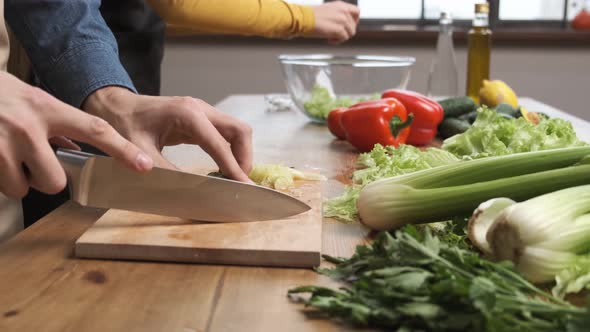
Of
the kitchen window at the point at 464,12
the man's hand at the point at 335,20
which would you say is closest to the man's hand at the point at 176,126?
the man's hand at the point at 335,20

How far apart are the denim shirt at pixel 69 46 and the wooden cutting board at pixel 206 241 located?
36cm

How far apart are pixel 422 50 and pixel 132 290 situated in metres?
4.17

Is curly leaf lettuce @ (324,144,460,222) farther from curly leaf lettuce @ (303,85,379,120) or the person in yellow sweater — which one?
the person in yellow sweater

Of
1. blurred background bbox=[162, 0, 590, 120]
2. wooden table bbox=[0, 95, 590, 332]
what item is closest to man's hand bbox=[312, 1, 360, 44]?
wooden table bbox=[0, 95, 590, 332]

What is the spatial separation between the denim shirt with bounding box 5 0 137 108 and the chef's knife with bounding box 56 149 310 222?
321 millimetres

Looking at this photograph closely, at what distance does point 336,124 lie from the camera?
2139 millimetres

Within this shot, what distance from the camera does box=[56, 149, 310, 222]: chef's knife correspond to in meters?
1.12

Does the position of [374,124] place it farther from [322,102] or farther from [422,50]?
[422,50]

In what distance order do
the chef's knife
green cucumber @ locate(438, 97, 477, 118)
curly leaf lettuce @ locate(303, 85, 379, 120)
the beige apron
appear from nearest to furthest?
1. the chef's knife
2. the beige apron
3. green cucumber @ locate(438, 97, 477, 118)
4. curly leaf lettuce @ locate(303, 85, 379, 120)

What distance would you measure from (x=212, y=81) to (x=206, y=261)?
399 cm

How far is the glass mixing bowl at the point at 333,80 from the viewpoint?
2438 mm

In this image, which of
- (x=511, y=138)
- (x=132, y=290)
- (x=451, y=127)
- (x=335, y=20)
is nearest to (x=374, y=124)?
(x=451, y=127)

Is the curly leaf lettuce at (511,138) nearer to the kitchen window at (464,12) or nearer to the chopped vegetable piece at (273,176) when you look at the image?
the chopped vegetable piece at (273,176)

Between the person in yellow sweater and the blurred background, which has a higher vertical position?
the person in yellow sweater
